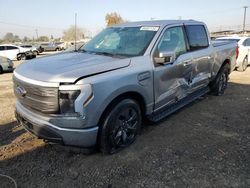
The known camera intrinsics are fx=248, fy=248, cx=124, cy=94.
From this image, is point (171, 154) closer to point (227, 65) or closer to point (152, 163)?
point (152, 163)

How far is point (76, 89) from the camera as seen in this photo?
2945 mm

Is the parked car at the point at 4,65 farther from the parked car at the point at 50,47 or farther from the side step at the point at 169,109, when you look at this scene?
the parked car at the point at 50,47

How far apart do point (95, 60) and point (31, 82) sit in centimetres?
96

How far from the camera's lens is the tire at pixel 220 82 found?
6.53 meters

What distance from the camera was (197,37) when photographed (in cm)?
535

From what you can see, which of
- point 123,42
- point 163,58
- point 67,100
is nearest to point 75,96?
point 67,100

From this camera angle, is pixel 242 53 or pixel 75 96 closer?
pixel 75 96

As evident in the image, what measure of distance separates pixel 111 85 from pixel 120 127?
74 cm

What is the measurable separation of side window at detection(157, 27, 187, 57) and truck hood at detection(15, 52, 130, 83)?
2.94 feet

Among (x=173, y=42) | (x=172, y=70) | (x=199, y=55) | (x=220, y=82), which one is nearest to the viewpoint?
(x=172, y=70)

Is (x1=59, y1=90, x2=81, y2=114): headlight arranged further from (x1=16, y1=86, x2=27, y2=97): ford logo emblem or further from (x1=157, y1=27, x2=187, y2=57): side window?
(x1=157, y1=27, x2=187, y2=57): side window

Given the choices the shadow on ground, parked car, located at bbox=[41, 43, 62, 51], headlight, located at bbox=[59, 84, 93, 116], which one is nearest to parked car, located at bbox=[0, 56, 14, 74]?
the shadow on ground

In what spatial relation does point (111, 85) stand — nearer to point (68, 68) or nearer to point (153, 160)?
point (68, 68)

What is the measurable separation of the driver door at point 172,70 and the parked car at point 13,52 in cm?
2204
